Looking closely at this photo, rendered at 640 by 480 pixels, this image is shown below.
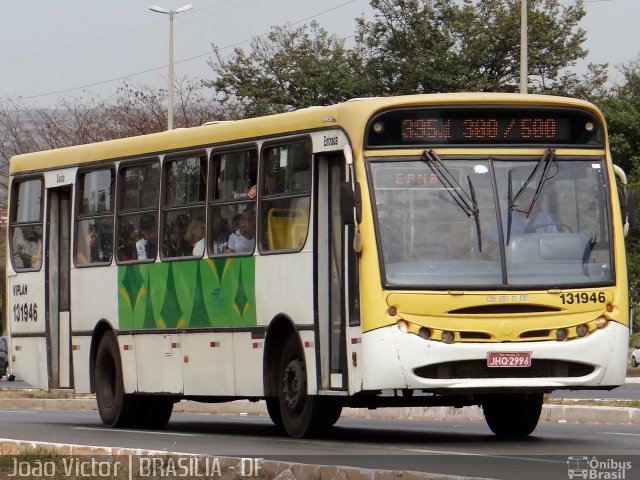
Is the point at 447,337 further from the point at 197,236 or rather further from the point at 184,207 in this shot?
the point at 184,207

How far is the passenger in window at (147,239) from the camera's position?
62.6ft

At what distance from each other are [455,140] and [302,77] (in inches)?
1777

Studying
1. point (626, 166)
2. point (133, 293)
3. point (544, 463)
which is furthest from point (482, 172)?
point (626, 166)

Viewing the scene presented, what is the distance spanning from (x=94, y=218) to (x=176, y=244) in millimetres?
2102

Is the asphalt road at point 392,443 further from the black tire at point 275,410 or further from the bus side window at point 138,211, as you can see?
the bus side window at point 138,211

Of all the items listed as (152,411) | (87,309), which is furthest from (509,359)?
(87,309)

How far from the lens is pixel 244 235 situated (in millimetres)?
17266

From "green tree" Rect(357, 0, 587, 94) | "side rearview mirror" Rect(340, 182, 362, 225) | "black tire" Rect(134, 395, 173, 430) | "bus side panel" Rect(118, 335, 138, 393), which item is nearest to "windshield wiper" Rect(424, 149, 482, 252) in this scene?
"side rearview mirror" Rect(340, 182, 362, 225)

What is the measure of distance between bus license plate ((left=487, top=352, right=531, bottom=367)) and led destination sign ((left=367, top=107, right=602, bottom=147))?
2.02 metres

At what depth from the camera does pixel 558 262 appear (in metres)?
14.9

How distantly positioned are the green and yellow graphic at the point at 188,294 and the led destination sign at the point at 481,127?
8.38 feet

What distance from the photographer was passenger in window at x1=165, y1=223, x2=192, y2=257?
18.4 meters

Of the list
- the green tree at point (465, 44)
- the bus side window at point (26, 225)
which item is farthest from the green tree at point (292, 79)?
the bus side window at point (26, 225)

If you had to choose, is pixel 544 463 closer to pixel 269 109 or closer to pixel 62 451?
pixel 62 451
